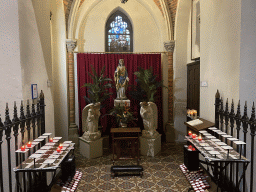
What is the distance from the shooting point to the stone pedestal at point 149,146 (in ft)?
20.2

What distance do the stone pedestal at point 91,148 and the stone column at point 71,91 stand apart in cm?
141

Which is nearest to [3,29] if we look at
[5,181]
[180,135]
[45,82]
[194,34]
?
[45,82]

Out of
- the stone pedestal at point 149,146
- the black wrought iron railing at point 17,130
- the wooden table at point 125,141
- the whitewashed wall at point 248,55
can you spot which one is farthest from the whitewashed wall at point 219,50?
the black wrought iron railing at point 17,130

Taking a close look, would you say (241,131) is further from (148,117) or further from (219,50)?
(148,117)

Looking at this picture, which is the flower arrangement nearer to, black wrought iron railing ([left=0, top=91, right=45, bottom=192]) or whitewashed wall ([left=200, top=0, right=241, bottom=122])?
whitewashed wall ([left=200, top=0, right=241, bottom=122])

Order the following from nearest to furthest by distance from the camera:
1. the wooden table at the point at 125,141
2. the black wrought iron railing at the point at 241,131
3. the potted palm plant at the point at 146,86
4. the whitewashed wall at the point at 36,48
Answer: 1. the black wrought iron railing at the point at 241,131
2. the whitewashed wall at the point at 36,48
3. the wooden table at the point at 125,141
4. the potted palm plant at the point at 146,86

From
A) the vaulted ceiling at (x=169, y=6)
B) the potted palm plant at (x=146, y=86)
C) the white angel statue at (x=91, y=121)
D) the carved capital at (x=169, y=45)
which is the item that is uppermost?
the vaulted ceiling at (x=169, y=6)

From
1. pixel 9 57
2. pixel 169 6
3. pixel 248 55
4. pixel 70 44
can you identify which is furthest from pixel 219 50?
pixel 70 44

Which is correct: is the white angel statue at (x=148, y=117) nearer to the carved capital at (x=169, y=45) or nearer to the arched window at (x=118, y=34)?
the carved capital at (x=169, y=45)

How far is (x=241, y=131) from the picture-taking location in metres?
3.62

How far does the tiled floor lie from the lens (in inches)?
172

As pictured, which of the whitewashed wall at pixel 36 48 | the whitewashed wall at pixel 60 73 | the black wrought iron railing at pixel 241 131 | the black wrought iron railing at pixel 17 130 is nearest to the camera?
the black wrought iron railing at pixel 17 130

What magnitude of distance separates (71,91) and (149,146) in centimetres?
334

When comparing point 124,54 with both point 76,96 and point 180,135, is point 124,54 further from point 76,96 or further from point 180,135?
point 180,135
